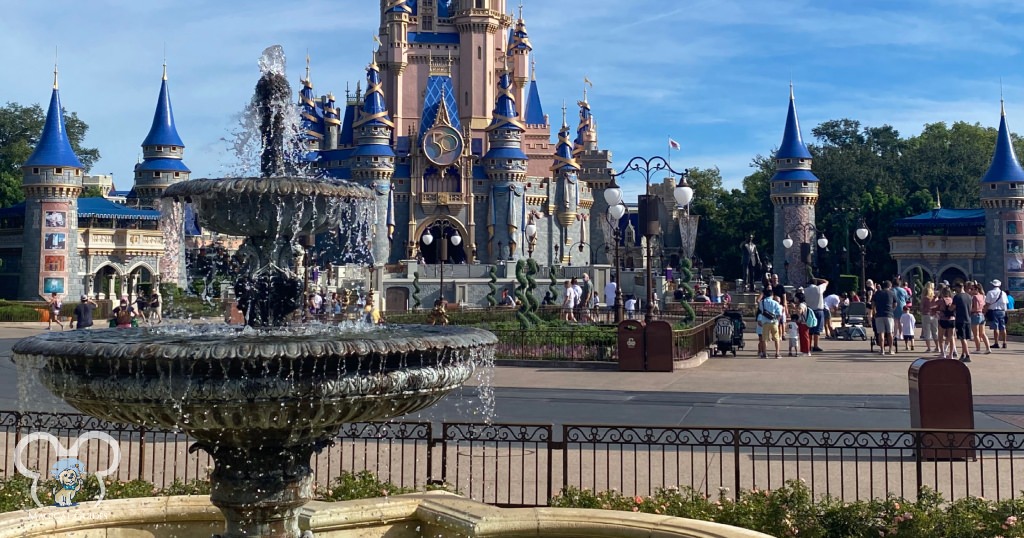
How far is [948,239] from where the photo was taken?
61.0 m

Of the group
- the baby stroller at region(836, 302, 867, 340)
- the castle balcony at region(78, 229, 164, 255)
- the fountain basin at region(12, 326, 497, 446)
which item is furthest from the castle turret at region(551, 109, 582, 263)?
the fountain basin at region(12, 326, 497, 446)

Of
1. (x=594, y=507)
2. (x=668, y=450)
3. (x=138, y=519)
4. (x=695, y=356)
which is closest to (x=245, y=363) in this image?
(x=138, y=519)

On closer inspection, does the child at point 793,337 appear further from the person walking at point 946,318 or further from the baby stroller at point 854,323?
the baby stroller at point 854,323

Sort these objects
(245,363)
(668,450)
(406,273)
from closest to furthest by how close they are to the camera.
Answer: (245,363) < (668,450) < (406,273)

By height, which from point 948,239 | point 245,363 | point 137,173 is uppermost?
point 137,173

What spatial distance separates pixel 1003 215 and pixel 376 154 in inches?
1521

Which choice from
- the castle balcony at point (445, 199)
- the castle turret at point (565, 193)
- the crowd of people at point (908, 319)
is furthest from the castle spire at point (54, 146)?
the crowd of people at point (908, 319)

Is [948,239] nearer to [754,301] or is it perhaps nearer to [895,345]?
[754,301]

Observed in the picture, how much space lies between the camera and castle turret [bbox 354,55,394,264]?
61.7 m

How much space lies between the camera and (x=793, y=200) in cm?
6688

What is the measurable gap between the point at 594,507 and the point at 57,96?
182 ft

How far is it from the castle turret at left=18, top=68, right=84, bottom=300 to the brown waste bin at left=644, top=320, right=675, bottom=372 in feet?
144

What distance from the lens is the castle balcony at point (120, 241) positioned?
57.3 meters

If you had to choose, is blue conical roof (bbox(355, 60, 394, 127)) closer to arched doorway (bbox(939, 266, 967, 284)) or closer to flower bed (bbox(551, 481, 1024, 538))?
arched doorway (bbox(939, 266, 967, 284))
